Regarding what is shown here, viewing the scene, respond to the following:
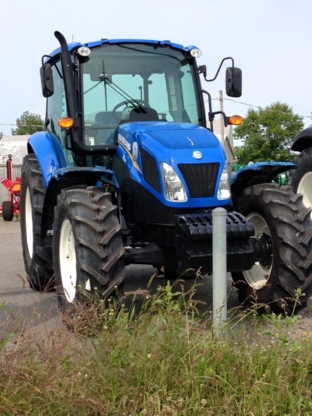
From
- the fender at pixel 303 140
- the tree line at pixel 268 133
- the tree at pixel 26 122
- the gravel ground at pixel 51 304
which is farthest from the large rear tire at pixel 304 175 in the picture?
the tree at pixel 26 122

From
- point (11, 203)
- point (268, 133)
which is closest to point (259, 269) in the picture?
point (11, 203)

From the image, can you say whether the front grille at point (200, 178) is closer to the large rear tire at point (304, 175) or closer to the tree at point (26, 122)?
the large rear tire at point (304, 175)

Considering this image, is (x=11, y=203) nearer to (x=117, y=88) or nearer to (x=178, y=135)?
(x=117, y=88)

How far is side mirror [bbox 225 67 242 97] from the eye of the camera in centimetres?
600

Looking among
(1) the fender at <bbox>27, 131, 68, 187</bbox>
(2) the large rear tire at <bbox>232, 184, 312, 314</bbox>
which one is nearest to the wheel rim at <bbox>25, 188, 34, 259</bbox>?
(1) the fender at <bbox>27, 131, 68, 187</bbox>

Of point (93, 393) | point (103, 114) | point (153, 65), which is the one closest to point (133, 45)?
point (153, 65)

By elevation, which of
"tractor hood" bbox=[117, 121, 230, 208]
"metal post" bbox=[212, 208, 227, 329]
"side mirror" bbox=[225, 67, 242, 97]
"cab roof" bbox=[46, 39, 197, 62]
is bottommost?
"metal post" bbox=[212, 208, 227, 329]

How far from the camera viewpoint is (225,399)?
315 cm

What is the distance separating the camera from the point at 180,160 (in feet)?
16.6

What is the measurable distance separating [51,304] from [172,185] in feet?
5.82

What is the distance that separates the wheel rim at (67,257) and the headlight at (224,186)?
128 cm

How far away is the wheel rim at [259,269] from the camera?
5430 mm

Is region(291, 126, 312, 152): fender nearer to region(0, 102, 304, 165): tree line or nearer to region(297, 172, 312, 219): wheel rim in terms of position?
region(297, 172, 312, 219): wheel rim

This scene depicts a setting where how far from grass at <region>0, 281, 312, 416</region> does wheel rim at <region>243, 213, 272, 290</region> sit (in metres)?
1.75
